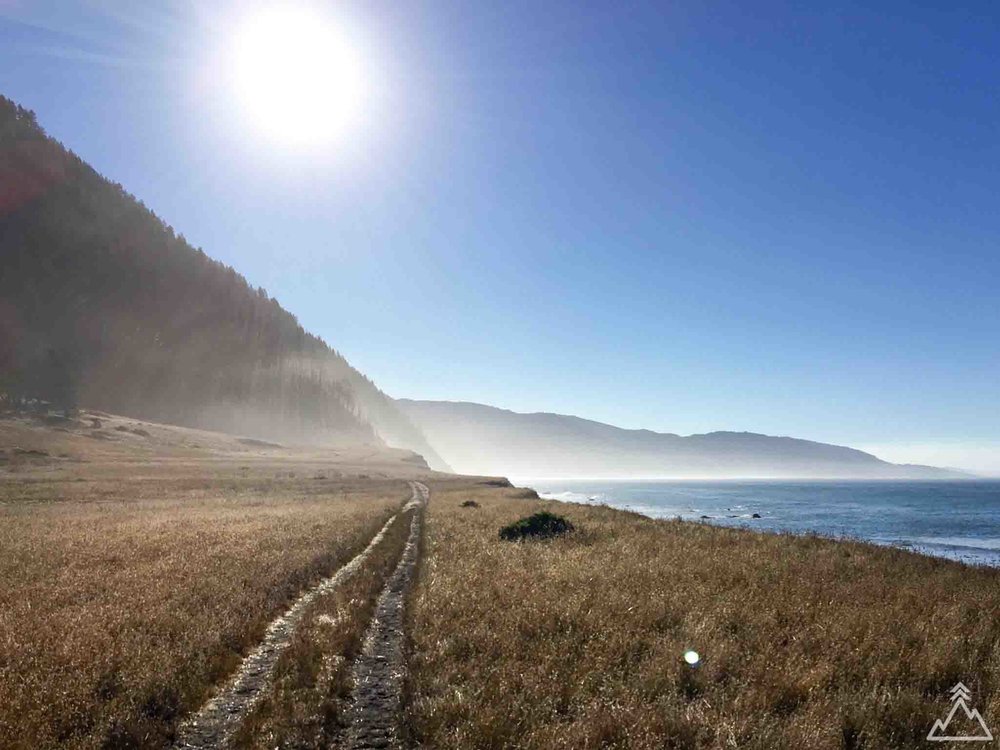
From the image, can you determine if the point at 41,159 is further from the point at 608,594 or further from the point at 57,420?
the point at 608,594

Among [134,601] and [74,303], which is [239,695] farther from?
[74,303]

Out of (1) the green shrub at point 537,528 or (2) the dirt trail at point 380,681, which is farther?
(1) the green shrub at point 537,528

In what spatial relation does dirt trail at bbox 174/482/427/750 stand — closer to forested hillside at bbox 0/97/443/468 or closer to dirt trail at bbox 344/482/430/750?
dirt trail at bbox 344/482/430/750

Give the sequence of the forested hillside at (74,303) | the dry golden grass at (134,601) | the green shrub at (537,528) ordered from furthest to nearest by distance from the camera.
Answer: the forested hillside at (74,303)
the green shrub at (537,528)
the dry golden grass at (134,601)

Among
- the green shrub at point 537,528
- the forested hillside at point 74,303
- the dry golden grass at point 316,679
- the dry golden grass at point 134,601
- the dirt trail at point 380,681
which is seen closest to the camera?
the dry golden grass at point 316,679

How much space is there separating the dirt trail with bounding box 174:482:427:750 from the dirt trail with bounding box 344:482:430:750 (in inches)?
58.8

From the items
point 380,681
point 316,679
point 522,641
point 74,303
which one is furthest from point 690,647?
point 74,303

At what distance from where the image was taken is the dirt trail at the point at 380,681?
786cm

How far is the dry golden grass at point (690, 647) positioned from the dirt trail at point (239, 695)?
95.6 inches

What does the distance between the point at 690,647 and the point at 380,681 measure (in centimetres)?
540

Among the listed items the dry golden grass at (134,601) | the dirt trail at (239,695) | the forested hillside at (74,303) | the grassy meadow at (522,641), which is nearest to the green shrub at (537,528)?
the grassy meadow at (522,641)

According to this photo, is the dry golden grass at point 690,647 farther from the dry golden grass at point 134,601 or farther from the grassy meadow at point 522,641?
the dry golden grass at point 134,601

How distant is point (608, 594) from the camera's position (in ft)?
47.0

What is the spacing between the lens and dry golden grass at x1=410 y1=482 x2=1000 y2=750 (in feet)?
25.8
